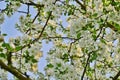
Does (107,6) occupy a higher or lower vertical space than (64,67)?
higher

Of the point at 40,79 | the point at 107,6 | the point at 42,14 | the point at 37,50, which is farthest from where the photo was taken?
the point at 42,14

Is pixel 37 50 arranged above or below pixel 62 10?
below

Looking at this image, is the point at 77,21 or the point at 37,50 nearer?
the point at 77,21

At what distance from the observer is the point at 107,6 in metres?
8.11

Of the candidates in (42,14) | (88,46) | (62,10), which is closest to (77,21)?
(88,46)

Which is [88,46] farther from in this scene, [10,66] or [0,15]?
[0,15]

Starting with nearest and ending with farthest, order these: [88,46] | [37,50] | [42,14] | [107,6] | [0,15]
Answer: [88,46] → [107,6] → [37,50] → [0,15] → [42,14]

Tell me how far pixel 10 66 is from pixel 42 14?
4.65m

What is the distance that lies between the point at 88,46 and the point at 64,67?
0.69 meters

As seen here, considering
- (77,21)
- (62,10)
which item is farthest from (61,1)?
(77,21)

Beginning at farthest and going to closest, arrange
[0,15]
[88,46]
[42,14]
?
[42,14] → [0,15] → [88,46]

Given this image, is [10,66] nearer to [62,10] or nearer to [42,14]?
[62,10]

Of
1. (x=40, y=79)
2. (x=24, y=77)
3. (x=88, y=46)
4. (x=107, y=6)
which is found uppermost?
(x=107, y=6)

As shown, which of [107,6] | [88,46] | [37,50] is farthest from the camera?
[37,50]
